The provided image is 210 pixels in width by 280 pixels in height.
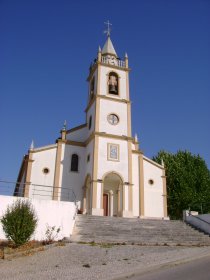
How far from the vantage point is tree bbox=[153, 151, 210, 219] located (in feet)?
115

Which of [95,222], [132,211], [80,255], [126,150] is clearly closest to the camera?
[80,255]

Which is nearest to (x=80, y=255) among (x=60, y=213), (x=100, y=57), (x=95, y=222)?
(x=60, y=213)

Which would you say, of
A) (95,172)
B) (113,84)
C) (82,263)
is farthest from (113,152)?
(82,263)

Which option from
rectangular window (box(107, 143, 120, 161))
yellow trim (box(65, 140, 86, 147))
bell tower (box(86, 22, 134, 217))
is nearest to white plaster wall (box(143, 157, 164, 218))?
bell tower (box(86, 22, 134, 217))

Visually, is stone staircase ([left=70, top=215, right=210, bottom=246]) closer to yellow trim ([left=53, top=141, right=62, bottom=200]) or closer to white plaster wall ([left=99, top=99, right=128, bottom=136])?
yellow trim ([left=53, top=141, right=62, bottom=200])

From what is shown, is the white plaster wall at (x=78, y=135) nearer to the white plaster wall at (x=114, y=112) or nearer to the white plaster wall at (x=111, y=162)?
the white plaster wall at (x=114, y=112)

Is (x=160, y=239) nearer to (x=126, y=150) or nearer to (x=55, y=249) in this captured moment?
(x=55, y=249)

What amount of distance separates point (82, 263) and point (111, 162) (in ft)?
53.6

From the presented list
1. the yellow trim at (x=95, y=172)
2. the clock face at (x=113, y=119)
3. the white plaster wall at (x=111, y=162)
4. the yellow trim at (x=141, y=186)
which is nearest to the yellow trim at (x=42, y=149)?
the yellow trim at (x=95, y=172)

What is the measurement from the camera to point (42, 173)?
26.7m

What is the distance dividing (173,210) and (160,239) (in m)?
19.7

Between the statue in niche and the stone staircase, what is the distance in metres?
13.7

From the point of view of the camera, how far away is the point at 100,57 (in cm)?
3089

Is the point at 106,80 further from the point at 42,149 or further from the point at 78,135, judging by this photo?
the point at 42,149
